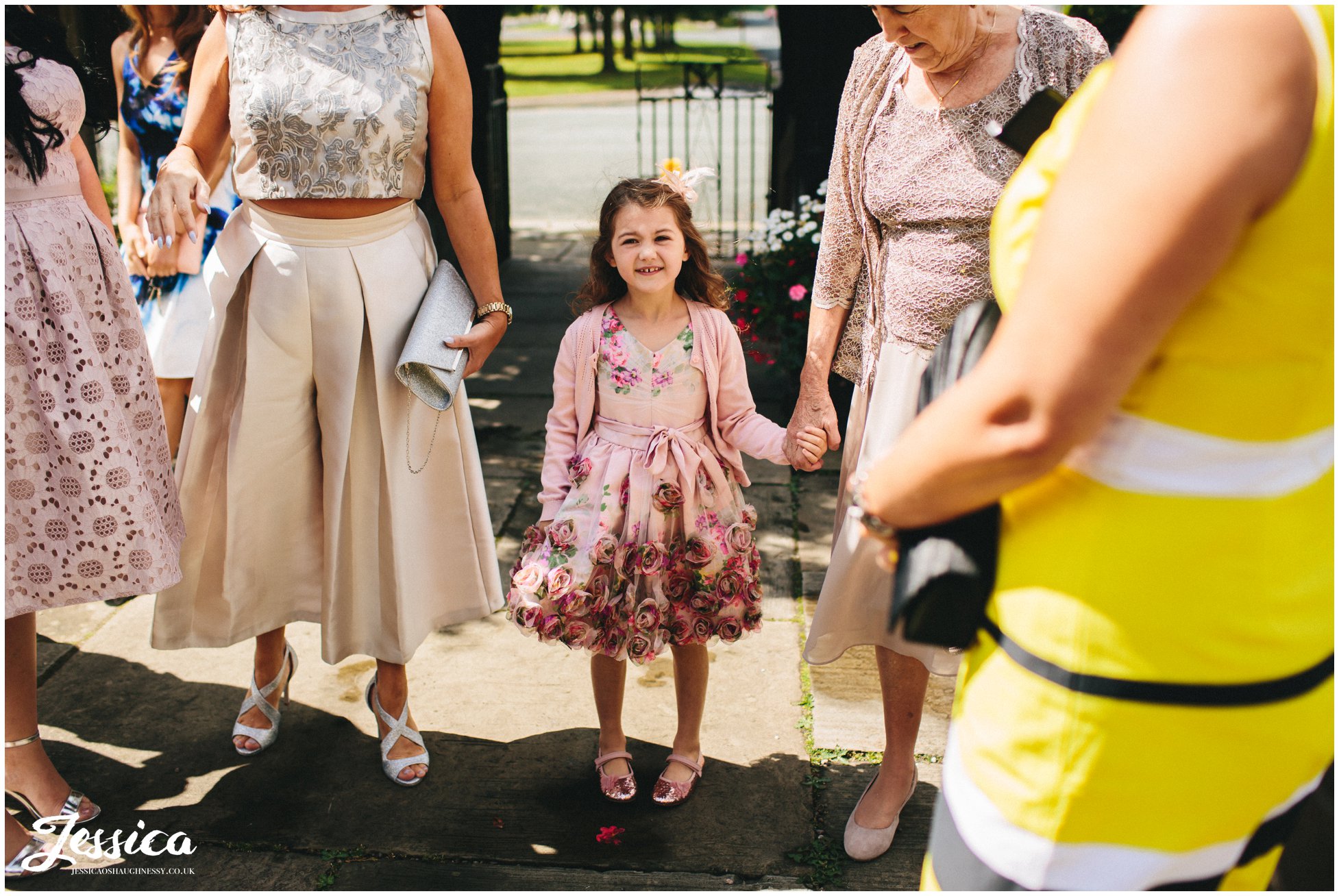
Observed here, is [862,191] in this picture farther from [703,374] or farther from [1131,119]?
[1131,119]

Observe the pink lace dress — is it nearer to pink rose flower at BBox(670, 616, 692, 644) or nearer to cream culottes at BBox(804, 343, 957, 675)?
pink rose flower at BBox(670, 616, 692, 644)

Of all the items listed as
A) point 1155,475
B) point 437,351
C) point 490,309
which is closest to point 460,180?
point 490,309

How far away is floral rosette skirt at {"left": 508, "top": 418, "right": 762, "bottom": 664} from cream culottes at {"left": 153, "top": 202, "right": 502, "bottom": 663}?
0.38 metres

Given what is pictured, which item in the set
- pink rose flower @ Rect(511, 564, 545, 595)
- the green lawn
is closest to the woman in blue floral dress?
pink rose flower @ Rect(511, 564, 545, 595)

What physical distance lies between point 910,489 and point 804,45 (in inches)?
213

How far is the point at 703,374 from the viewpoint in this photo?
9.01 feet

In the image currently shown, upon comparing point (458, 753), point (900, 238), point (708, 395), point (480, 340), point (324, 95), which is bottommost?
point (458, 753)

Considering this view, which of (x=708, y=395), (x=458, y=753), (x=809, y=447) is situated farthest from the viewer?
(x=458, y=753)

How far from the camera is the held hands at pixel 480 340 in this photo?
277 cm

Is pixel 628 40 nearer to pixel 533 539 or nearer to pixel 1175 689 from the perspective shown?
pixel 533 539

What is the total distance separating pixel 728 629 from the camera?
2715 millimetres

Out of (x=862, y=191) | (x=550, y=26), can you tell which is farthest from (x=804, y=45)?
(x=550, y=26)

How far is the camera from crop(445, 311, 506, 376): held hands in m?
2.77

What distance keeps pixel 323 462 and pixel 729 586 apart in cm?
110
